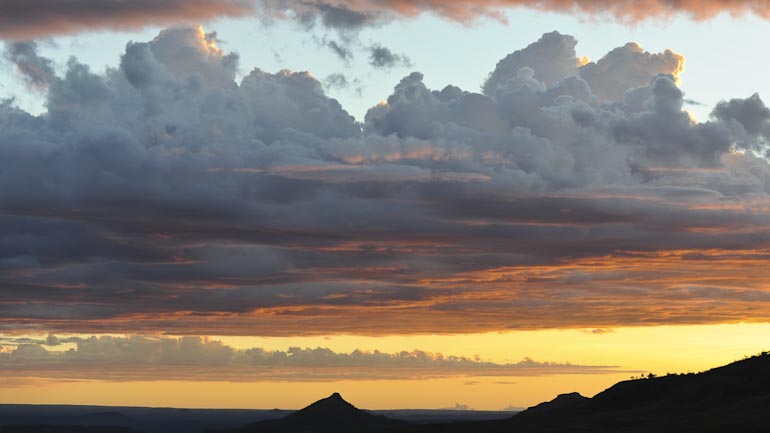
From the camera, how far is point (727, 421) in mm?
118875

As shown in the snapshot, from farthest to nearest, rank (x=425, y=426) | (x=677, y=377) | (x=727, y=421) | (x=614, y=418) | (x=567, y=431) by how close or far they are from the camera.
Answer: (x=677, y=377)
(x=425, y=426)
(x=614, y=418)
(x=567, y=431)
(x=727, y=421)

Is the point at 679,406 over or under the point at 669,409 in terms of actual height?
over

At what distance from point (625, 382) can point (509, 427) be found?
37.0 m

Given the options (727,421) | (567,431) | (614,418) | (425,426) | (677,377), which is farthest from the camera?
(677,377)

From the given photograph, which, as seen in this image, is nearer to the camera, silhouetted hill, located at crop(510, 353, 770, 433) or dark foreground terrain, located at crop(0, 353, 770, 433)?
silhouetted hill, located at crop(510, 353, 770, 433)

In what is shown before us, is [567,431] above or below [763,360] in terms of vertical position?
below

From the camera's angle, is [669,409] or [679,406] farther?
[679,406]

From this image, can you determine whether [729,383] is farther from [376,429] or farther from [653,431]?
[376,429]

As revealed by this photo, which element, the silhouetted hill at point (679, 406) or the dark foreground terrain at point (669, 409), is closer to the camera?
the silhouetted hill at point (679, 406)

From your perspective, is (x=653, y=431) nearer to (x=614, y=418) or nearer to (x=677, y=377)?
(x=614, y=418)

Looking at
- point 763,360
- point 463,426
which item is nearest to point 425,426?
A: point 463,426

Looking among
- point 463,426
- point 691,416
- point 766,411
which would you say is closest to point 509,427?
point 463,426

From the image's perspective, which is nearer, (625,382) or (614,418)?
(614,418)

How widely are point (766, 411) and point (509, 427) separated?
3022cm
